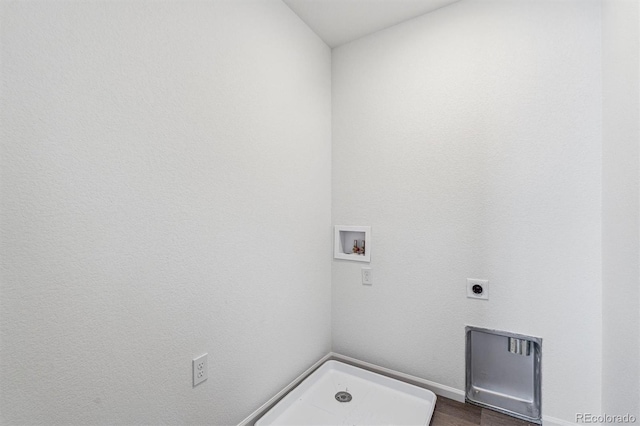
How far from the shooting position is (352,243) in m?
1.93

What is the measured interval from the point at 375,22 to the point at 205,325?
1.82m

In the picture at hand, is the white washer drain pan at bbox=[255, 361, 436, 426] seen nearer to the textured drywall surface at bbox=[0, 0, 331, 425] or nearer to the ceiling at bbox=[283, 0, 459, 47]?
the textured drywall surface at bbox=[0, 0, 331, 425]

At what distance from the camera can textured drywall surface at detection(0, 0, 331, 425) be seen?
0.72m

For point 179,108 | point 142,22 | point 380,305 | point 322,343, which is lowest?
point 322,343

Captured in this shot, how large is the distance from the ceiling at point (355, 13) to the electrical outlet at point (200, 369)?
1.76m

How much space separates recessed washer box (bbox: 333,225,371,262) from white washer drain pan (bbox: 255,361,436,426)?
0.66 metres

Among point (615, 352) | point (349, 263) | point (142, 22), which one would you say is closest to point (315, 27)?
point (142, 22)

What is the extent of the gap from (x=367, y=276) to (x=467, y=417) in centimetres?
82

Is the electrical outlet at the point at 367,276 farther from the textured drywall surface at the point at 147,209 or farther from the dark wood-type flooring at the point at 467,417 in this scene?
the dark wood-type flooring at the point at 467,417

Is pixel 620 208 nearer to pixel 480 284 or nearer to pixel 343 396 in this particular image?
pixel 480 284

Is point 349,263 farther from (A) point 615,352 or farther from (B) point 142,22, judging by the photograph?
(B) point 142,22

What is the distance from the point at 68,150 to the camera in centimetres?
78

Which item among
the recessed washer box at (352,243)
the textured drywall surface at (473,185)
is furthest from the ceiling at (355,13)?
the recessed washer box at (352,243)

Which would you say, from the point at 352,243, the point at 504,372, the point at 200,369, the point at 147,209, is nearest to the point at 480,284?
the point at 504,372
